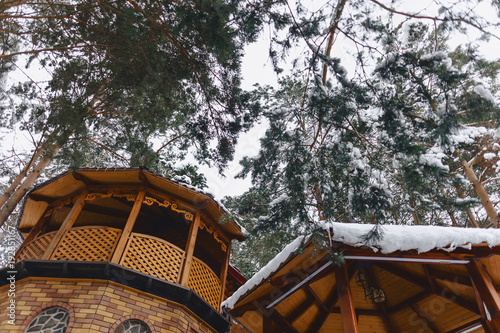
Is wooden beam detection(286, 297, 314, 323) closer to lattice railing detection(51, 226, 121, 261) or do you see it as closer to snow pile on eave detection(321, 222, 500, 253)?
snow pile on eave detection(321, 222, 500, 253)

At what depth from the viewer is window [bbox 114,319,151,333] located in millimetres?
5754

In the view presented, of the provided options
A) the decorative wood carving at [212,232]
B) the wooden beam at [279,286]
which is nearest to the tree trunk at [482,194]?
the wooden beam at [279,286]

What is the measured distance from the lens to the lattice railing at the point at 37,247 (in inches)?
282

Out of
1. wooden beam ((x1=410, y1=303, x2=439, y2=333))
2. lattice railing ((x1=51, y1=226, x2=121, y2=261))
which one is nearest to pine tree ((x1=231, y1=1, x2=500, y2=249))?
wooden beam ((x1=410, y1=303, x2=439, y2=333))

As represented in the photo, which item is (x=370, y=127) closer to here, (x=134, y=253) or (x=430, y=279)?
(x=430, y=279)

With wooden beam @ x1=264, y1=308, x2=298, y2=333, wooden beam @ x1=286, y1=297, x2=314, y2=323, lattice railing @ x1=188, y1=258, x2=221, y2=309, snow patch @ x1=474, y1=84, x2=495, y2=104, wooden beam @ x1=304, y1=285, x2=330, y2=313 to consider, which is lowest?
wooden beam @ x1=264, y1=308, x2=298, y2=333

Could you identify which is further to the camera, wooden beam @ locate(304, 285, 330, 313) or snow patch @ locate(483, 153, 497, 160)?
snow patch @ locate(483, 153, 497, 160)

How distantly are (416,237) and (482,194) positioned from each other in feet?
25.3

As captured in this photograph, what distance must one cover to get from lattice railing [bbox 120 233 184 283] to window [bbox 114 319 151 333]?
973 millimetres

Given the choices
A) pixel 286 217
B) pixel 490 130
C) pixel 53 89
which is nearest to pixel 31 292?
pixel 53 89

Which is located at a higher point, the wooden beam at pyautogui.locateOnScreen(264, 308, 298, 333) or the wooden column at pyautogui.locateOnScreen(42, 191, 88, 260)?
the wooden column at pyautogui.locateOnScreen(42, 191, 88, 260)

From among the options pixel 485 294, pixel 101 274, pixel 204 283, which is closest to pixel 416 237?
pixel 485 294

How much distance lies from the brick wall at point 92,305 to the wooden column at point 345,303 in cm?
376

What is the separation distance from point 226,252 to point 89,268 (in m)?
3.66
